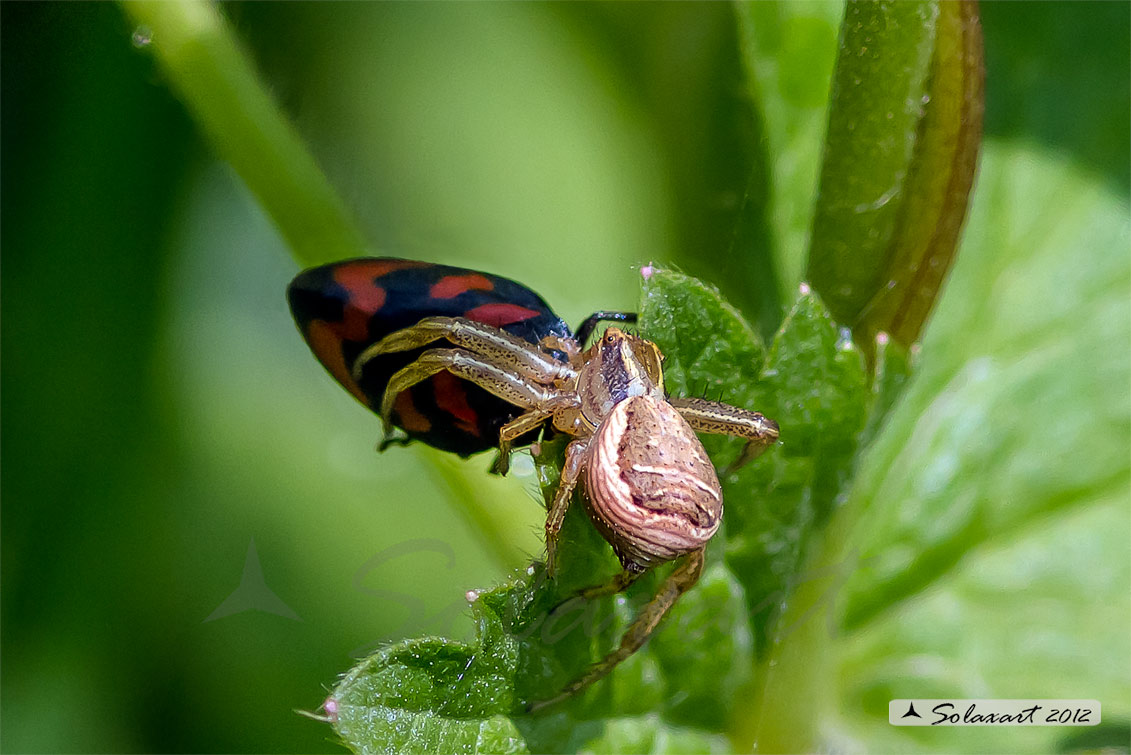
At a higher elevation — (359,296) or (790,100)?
(790,100)

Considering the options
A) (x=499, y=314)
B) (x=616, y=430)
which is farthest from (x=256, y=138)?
(x=616, y=430)

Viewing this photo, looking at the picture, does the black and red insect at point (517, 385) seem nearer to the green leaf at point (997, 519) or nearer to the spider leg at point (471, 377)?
the spider leg at point (471, 377)

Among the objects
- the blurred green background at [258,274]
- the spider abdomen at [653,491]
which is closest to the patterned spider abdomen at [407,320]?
the spider abdomen at [653,491]

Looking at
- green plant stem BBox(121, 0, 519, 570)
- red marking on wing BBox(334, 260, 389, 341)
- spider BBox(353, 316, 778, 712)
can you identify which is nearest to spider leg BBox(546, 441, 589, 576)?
spider BBox(353, 316, 778, 712)

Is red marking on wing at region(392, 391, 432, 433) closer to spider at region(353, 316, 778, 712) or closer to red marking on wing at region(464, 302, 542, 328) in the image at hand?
spider at region(353, 316, 778, 712)

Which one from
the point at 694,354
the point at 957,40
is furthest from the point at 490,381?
the point at 957,40

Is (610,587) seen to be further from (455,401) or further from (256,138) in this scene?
(256,138)
